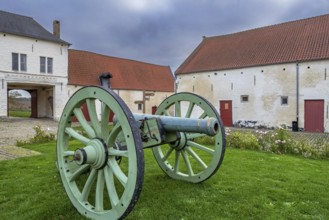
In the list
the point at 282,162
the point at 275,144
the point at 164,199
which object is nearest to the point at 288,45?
the point at 275,144

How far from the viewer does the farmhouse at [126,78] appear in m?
22.2

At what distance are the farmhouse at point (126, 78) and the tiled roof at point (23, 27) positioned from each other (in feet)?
9.66

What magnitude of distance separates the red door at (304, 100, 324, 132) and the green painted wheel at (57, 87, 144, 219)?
1471 cm

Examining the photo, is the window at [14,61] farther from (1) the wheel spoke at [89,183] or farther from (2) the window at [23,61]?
(1) the wheel spoke at [89,183]

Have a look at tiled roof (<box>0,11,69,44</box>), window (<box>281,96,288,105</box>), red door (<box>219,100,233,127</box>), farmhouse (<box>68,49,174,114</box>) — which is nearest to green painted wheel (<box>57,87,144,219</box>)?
window (<box>281,96,288,105</box>)

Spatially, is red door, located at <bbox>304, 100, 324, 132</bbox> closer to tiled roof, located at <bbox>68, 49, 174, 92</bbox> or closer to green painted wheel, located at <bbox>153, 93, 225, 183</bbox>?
green painted wheel, located at <bbox>153, 93, 225, 183</bbox>

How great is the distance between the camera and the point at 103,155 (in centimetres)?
267

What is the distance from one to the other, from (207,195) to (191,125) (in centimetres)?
131

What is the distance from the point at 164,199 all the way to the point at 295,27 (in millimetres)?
17755

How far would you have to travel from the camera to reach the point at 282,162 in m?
6.08

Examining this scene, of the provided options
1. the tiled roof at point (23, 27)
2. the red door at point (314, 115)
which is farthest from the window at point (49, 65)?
the red door at point (314, 115)

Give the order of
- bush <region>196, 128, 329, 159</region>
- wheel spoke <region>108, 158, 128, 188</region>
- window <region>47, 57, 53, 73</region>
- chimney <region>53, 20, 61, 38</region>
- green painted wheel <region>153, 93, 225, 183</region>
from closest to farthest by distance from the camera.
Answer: wheel spoke <region>108, 158, 128, 188</region>, green painted wheel <region>153, 93, 225, 183</region>, bush <region>196, 128, 329, 159</region>, window <region>47, 57, 53, 73</region>, chimney <region>53, 20, 61, 38</region>

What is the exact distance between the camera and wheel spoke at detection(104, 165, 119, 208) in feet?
8.34

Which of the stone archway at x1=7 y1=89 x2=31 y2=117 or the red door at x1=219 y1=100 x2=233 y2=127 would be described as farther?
the stone archway at x1=7 y1=89 x2=31 y2=117
